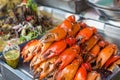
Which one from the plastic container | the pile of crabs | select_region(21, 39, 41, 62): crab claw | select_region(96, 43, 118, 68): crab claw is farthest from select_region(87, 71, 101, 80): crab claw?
the plastic container

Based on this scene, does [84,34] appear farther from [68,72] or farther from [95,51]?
[68,72]

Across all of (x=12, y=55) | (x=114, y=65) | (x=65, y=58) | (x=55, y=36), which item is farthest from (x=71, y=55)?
(x=12, y=55)

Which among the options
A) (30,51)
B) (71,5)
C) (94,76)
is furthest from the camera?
(71,5)

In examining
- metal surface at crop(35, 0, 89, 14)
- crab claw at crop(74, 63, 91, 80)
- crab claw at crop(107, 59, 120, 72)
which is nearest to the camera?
crab claw at crop(74, 63, 91, 80)

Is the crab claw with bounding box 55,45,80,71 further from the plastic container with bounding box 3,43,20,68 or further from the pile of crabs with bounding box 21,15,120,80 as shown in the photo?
the plastic container with bounding box 3,43,20,68

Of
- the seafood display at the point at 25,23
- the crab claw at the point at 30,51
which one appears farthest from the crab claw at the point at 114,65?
the seafood display at the point at 25,23

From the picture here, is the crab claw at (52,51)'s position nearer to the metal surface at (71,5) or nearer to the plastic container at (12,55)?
the plastic container at (12,55)
